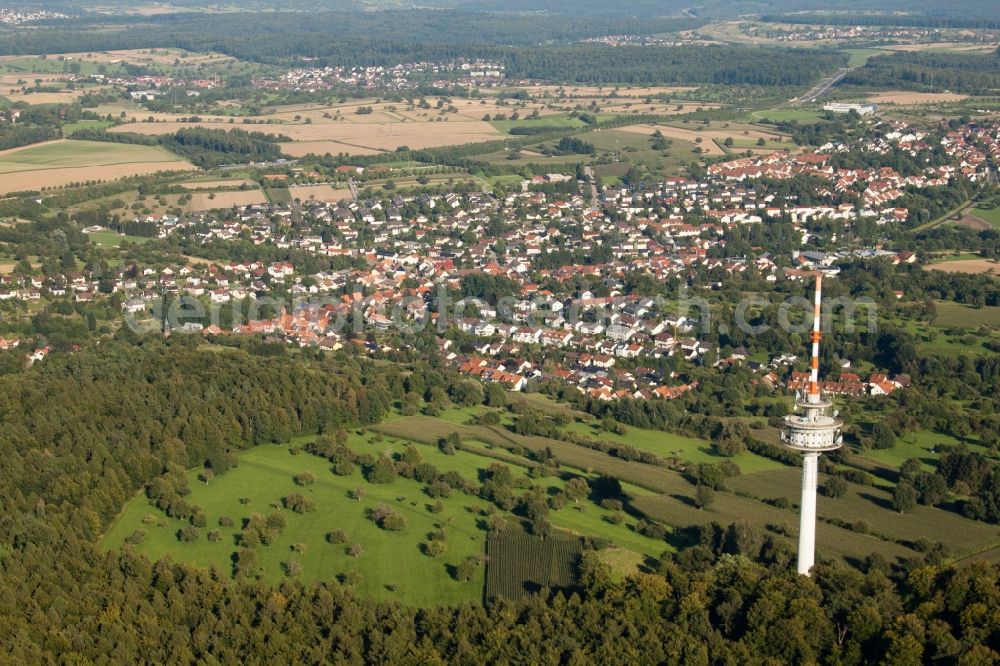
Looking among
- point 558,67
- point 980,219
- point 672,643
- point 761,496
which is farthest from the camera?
point 558,67

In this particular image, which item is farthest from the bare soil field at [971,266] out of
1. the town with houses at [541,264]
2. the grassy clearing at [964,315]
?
the grassy clearing at [964,315]

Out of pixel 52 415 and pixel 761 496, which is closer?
pixel 761 496

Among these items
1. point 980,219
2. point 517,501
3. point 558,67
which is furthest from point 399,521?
point 558,67

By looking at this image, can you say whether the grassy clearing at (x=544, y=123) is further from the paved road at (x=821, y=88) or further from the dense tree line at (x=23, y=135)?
the dense tree line at (x=23, y=135)

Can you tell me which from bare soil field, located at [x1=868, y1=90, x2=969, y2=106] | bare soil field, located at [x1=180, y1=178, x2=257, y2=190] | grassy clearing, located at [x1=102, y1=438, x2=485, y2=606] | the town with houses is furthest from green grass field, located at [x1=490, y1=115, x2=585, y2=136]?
grassy clearing, located at [x1=102, y1=438, x2=485, y2=606]

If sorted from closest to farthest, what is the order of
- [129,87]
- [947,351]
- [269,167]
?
[947,351], [269,167], [129,87]

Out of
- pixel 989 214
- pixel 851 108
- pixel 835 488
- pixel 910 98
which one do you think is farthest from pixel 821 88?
pixel 835 488

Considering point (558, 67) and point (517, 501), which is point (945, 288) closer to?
point (517, 501)
